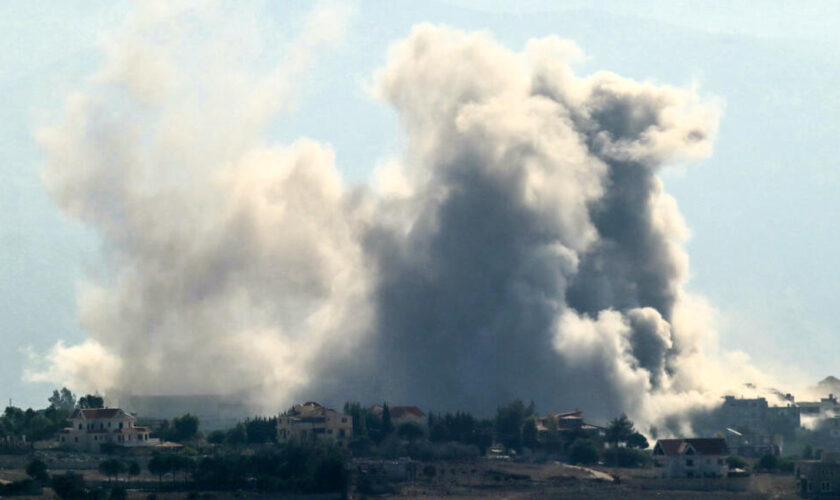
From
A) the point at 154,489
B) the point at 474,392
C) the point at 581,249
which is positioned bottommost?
the point at 154,489

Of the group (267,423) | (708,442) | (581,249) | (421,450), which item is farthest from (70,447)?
(581,249)

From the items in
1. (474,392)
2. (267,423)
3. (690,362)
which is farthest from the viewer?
(690,362)

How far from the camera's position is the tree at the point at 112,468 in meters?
121

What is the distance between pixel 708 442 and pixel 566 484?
41.5ft

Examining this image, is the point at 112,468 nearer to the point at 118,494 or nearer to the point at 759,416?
the point at 118,494

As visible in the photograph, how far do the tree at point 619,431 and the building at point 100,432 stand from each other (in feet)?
115

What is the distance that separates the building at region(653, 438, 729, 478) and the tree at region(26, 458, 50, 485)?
43.0 m

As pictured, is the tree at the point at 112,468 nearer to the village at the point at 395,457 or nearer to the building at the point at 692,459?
the village at the point at 395,457

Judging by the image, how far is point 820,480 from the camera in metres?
127

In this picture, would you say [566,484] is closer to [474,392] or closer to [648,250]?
[474,392]

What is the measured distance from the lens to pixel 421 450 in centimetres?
13588

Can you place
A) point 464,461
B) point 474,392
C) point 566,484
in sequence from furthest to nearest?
point 474,392 < point 464,461 < point 566,484

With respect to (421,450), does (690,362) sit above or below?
above

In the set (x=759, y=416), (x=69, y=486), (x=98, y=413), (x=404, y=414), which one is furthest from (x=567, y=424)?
(x=69, y=486)
